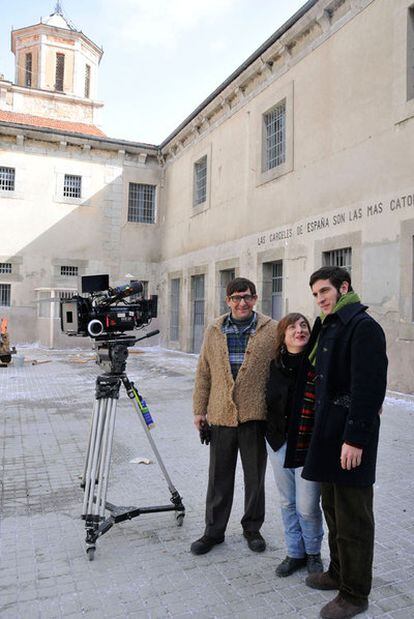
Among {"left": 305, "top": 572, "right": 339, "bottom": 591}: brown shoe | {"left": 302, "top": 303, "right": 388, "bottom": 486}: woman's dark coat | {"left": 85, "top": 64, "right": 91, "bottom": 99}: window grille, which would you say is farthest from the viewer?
{"left": 85, "top": 64, "right": 91, "bottom": 99}: window grille

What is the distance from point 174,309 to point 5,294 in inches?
263

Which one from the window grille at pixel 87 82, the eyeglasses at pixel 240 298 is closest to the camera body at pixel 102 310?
the eyeglasses at pixel 240 298

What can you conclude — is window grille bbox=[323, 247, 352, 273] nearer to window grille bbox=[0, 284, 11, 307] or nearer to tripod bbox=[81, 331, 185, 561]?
tripod bbox=[81, 331, 185, 561]

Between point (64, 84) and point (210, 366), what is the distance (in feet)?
89.9

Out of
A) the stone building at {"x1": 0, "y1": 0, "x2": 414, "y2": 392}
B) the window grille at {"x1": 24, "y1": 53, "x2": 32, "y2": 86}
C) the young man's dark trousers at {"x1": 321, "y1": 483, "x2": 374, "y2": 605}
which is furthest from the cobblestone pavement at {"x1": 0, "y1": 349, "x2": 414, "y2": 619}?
the window grille at {"x1": 24, "y1": 53, "x2": 32, "y2": 86}

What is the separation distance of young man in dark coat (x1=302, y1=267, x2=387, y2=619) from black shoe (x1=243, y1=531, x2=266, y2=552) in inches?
25.9

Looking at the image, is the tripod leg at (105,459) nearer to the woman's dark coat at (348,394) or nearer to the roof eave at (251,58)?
the woman's dark coat at (348,394)

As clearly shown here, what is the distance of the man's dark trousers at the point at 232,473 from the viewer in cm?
318

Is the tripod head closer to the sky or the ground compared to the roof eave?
closer to the ground

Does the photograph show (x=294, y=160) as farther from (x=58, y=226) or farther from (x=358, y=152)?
(x=58, y=226)

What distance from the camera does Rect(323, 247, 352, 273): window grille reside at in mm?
10227

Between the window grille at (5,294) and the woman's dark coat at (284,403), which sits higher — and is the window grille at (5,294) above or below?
above

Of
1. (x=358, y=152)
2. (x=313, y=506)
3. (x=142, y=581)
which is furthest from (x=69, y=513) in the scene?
(x=358, y=152)

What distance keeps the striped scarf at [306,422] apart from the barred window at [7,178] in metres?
19.3
